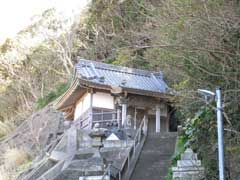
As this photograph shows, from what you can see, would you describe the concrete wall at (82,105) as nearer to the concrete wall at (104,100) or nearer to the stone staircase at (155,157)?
the concrete wall at (104,100)

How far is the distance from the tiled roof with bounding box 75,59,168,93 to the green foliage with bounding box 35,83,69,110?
29.6 ft

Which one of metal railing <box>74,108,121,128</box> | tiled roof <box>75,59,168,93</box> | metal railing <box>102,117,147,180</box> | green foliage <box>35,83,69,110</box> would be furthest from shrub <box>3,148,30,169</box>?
metal railing <box>102,117,147,180</box>

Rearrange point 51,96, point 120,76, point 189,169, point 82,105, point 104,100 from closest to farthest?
point 189,169
point 104,100
point 120,76
point 82,105
point 51,96

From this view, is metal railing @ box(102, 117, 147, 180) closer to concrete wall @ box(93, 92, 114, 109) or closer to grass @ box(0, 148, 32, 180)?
concrete wall @ box(93, 92, 114, 109)

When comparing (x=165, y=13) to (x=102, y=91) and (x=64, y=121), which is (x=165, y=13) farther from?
(x=64, y=121)

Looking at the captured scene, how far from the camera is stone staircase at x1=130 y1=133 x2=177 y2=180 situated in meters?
14.1

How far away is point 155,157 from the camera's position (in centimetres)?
1600

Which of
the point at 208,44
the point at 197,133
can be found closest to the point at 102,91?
the point at 197,133

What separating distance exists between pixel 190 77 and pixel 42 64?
80.1 ft

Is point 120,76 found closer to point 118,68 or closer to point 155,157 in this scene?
point 118,68

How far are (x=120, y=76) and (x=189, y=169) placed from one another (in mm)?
13281

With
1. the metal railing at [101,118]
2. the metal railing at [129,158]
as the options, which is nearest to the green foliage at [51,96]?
the metal railing at [101,118]

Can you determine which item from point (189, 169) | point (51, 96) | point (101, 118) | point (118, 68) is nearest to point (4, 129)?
point (51, 96)

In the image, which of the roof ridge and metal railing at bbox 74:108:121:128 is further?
the roof ridge
